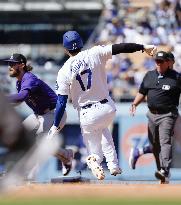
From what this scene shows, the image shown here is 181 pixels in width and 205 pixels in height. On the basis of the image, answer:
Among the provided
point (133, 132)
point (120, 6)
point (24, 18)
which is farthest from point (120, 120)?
point (24, 18)

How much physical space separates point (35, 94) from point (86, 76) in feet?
4.17

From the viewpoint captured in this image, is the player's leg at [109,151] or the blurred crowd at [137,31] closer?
the player's leg at [109,151]

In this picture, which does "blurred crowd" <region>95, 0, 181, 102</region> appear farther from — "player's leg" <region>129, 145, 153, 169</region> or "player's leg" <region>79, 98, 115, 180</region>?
"player's leg" <region>79, 98, 115, 180</region>

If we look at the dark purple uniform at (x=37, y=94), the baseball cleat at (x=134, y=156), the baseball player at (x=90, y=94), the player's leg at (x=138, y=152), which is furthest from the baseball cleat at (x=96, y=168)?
the baseball cleat at (x=134, y=156)

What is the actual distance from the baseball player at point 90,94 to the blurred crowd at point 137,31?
264 inches

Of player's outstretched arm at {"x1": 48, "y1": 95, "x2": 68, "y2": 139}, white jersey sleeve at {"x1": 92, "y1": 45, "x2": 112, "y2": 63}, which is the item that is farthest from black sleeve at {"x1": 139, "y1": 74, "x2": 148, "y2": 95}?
player's outstretched arm at {"x1": 48, "y1": 95, "x2": 68, "y2": 139}

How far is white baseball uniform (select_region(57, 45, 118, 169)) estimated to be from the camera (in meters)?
10.3

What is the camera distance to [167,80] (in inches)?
471

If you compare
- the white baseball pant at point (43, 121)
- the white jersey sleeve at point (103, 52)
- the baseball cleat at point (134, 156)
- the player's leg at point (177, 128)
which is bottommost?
the baseball cleat at point (134, 156)

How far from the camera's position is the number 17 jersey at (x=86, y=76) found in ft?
33.8

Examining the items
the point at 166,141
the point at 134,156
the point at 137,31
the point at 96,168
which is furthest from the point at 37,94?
the point at 137,31

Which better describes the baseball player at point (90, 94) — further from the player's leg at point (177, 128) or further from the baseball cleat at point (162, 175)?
the player's leg at point (177, 128)

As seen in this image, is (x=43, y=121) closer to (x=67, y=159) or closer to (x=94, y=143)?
(x=67, y=159)

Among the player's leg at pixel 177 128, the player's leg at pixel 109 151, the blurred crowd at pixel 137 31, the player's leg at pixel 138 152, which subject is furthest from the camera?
the blurred crowd at pixel 137 31
